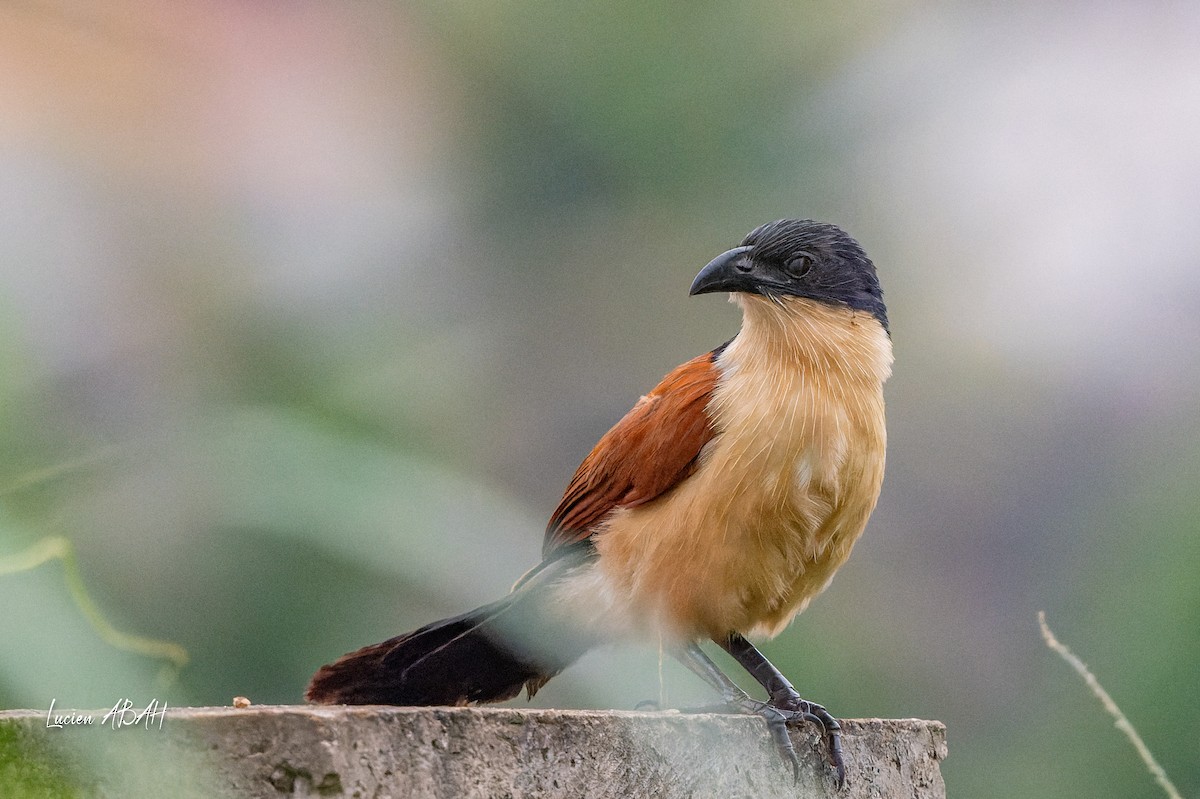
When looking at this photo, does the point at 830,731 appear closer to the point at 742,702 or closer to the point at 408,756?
the point at 742,702

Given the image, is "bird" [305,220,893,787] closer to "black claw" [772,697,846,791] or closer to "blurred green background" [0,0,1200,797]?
"black claw" [772,697,846,791]

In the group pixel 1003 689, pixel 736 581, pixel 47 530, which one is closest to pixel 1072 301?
pixel 1003 689

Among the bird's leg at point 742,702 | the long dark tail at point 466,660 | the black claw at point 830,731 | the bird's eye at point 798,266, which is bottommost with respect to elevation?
the black claw at point 830,731

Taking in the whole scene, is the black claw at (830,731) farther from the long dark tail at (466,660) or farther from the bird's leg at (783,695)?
the long dark tail at (466,660)

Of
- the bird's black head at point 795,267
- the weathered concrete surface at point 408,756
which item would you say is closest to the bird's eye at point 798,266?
the bird's black head at point 795,267

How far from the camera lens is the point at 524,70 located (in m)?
1.97

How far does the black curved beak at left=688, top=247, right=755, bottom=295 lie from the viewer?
129 centimetres

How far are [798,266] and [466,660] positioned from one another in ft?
2.10

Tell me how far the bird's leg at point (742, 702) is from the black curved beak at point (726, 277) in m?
0.45

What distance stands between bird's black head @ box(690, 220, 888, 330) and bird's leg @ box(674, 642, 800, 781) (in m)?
0.45

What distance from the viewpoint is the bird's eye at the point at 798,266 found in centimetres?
131

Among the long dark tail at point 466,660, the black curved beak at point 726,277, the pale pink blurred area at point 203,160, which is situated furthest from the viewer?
the pale pink blurred area at point 203,160

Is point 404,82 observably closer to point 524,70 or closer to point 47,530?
point 524,70
